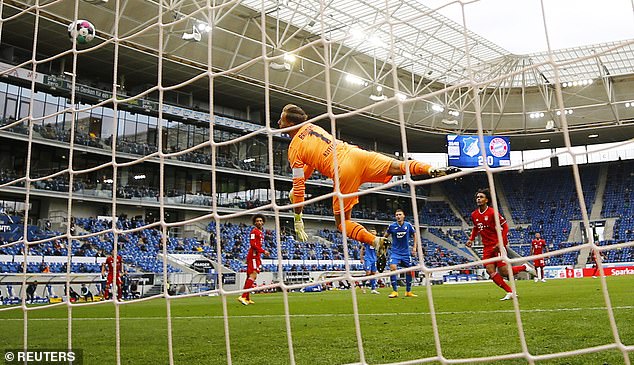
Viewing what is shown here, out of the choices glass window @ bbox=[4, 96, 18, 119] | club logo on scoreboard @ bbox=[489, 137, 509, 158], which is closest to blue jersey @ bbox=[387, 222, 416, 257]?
club logo on scoreboard @ bbox=[489, 137, 509, 158]

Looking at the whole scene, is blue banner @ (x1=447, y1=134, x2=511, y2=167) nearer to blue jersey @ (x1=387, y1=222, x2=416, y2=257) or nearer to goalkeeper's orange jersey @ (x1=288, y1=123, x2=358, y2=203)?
blue jersey @ (x1=387, y1=222, x2=416, y2=257)

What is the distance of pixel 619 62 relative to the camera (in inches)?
1018

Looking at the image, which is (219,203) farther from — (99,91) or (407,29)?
(407,29)

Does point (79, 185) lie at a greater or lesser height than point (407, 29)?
lesser

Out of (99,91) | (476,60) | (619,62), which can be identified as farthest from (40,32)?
(619,62)

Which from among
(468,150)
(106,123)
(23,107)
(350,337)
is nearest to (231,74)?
(106,123)

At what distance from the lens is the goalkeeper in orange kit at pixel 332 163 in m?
4.69

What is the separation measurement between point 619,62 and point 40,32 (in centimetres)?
2603

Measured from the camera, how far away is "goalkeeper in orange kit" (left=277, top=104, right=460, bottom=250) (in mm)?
4688

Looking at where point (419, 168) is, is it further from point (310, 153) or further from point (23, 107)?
point (23, 107)

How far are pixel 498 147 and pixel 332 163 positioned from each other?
21544 millimetres

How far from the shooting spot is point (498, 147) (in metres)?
24.6

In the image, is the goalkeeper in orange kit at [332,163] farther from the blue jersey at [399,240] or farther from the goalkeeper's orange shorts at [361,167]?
the blue jersey at [399,240]

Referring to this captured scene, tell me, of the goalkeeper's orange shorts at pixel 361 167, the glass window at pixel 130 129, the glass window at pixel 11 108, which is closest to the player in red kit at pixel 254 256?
the goalkeeper's orange shorts at pixel 361 167
